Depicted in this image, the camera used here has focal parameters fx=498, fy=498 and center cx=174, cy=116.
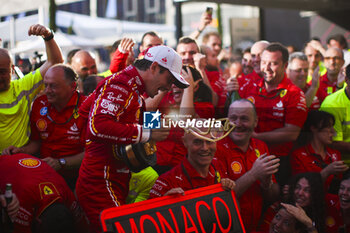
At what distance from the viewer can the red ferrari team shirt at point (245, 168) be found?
4328 mm

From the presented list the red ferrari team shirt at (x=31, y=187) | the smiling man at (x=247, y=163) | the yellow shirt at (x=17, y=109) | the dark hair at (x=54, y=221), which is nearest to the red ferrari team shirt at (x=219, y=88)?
the smiling man at (x=247, y=163)

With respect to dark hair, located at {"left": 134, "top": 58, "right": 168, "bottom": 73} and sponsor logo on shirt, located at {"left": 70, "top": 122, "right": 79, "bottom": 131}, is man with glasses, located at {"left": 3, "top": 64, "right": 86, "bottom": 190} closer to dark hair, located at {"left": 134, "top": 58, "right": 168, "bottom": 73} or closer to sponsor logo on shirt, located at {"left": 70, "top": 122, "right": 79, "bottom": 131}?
sponsor logo on shirt, located at {"left": 70, "top": 122, "right": 79, "bottom": 131}

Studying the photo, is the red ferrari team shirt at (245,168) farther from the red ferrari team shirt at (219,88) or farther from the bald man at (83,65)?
the bald man at (83,65)

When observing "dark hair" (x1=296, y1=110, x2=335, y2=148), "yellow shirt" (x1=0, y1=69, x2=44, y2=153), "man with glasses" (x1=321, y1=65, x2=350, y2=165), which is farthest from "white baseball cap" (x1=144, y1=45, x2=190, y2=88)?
"man with glasses" (x1=321, y1=65, x2=350, y2=165)

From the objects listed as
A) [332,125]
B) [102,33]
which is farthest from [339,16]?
[102,33]

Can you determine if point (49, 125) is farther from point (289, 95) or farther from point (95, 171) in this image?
point (289, 95)

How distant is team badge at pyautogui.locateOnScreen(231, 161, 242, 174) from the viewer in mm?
4445

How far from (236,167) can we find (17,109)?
199 centimetres

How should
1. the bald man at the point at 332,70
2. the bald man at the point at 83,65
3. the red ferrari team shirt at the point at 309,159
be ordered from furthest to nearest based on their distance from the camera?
the bald man at the point at 332,70
the bald man at the point at 83,65
the red ferrari team shirt at the point at 309,159

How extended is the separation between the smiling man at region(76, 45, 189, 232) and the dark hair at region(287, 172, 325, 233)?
1.63m

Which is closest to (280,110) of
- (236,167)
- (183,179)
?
(236,167)

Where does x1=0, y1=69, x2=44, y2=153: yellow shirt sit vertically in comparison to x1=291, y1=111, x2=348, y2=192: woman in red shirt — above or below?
above

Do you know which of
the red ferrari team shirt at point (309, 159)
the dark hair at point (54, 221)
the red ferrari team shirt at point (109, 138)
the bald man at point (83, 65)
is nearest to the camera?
the red ferrari team shirt at point (109, 138)

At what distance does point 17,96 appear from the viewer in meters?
4.35
